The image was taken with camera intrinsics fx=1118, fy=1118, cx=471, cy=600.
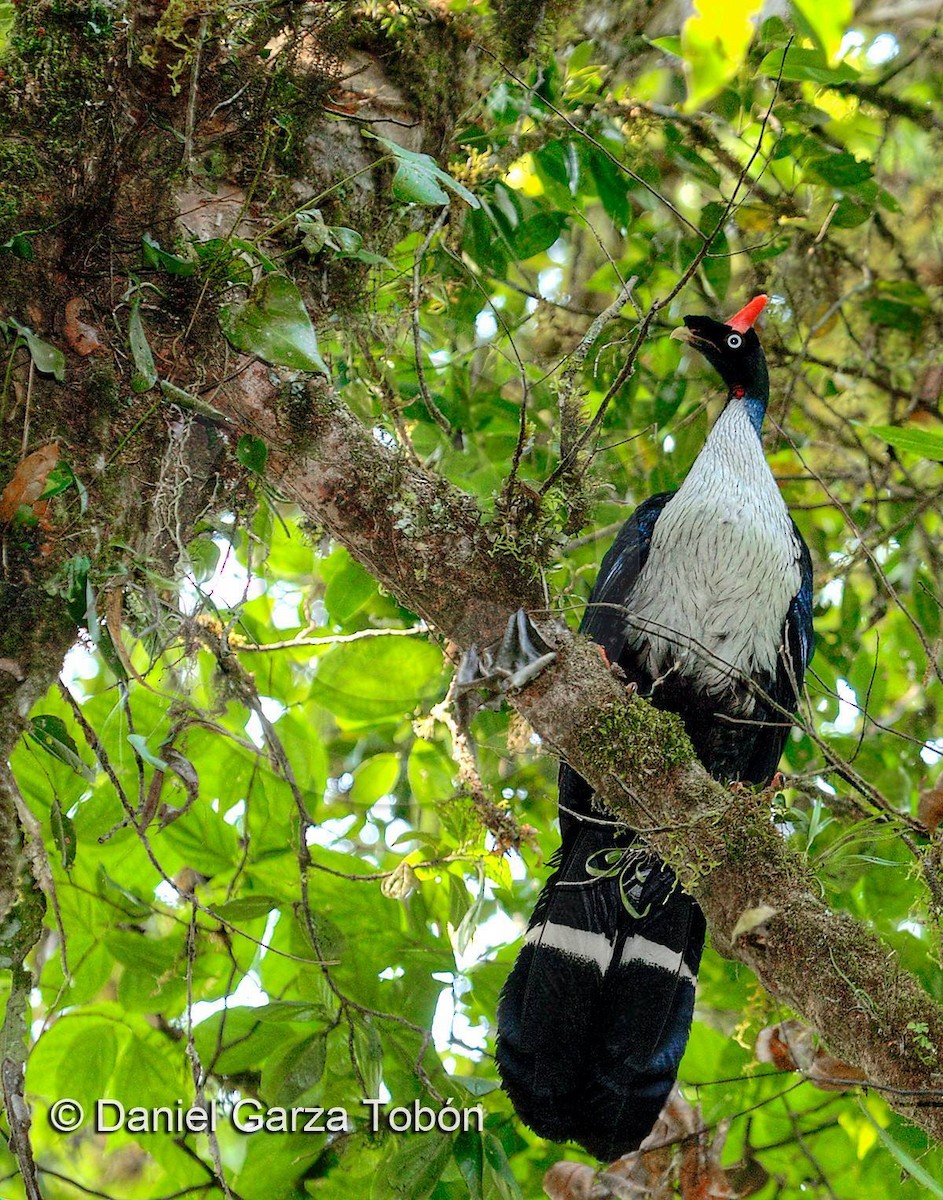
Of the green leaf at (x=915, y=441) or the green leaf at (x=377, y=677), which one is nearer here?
the green leaf at (x=915, y=441)

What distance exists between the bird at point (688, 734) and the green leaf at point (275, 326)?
90cm

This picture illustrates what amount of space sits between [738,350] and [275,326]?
2153 mm

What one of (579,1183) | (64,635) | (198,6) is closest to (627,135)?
(198,6)

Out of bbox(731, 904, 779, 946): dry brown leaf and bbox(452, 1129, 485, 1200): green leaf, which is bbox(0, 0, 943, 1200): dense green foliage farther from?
bbox(731, 904, 779, 946): dry brown leaf

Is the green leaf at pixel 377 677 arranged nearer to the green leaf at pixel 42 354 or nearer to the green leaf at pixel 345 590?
the green leaf at pixel 345 590

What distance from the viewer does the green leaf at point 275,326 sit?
6.79 ft

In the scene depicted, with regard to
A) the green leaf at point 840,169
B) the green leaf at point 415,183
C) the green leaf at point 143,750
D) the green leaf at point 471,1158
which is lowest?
the green leaf at point 471,1158

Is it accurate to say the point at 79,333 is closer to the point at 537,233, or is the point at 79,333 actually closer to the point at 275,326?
the point at 275,326

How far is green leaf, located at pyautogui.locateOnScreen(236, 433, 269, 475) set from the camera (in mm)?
A: 2203

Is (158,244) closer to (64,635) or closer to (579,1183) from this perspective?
(64,635)

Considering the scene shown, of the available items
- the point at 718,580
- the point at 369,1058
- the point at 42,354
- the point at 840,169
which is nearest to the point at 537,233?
the point at 840,169

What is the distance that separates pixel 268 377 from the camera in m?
2.32

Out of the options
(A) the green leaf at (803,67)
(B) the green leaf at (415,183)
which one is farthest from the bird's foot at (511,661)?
(A) the green leaf at (803,67)

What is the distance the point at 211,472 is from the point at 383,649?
1115 mm
